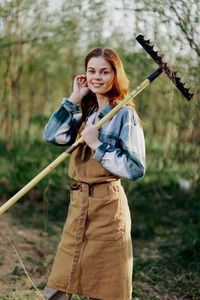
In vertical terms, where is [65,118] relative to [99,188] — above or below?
above

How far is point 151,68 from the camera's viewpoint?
193 inches

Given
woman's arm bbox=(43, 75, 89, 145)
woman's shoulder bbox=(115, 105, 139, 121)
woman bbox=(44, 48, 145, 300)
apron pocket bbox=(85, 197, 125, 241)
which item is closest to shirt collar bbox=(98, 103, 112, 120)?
woman bbox=(44, 48, 145, 300)

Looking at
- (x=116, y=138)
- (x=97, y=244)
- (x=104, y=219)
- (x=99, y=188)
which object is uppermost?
(x=116, y=138)

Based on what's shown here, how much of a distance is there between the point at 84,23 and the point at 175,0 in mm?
2121

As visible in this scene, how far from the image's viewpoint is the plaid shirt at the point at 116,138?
2.19 metres

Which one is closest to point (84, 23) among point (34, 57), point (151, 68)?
point (151, 68)

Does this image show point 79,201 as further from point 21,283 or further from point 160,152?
point 160,152

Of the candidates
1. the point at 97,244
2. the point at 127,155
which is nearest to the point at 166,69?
the point at 127,155

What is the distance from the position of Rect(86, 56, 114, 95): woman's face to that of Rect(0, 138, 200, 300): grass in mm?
1395

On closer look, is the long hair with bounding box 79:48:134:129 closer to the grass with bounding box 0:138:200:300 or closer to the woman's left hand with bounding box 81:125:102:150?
the woman's left hand with bounding box 81:125:102:150

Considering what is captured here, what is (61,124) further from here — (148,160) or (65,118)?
(148,160)

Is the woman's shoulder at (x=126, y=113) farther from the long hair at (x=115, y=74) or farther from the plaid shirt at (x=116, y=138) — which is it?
the long hair at (x=115, y=74)

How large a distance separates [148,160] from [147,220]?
107 centimetres

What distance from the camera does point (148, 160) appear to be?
5.71 metres
